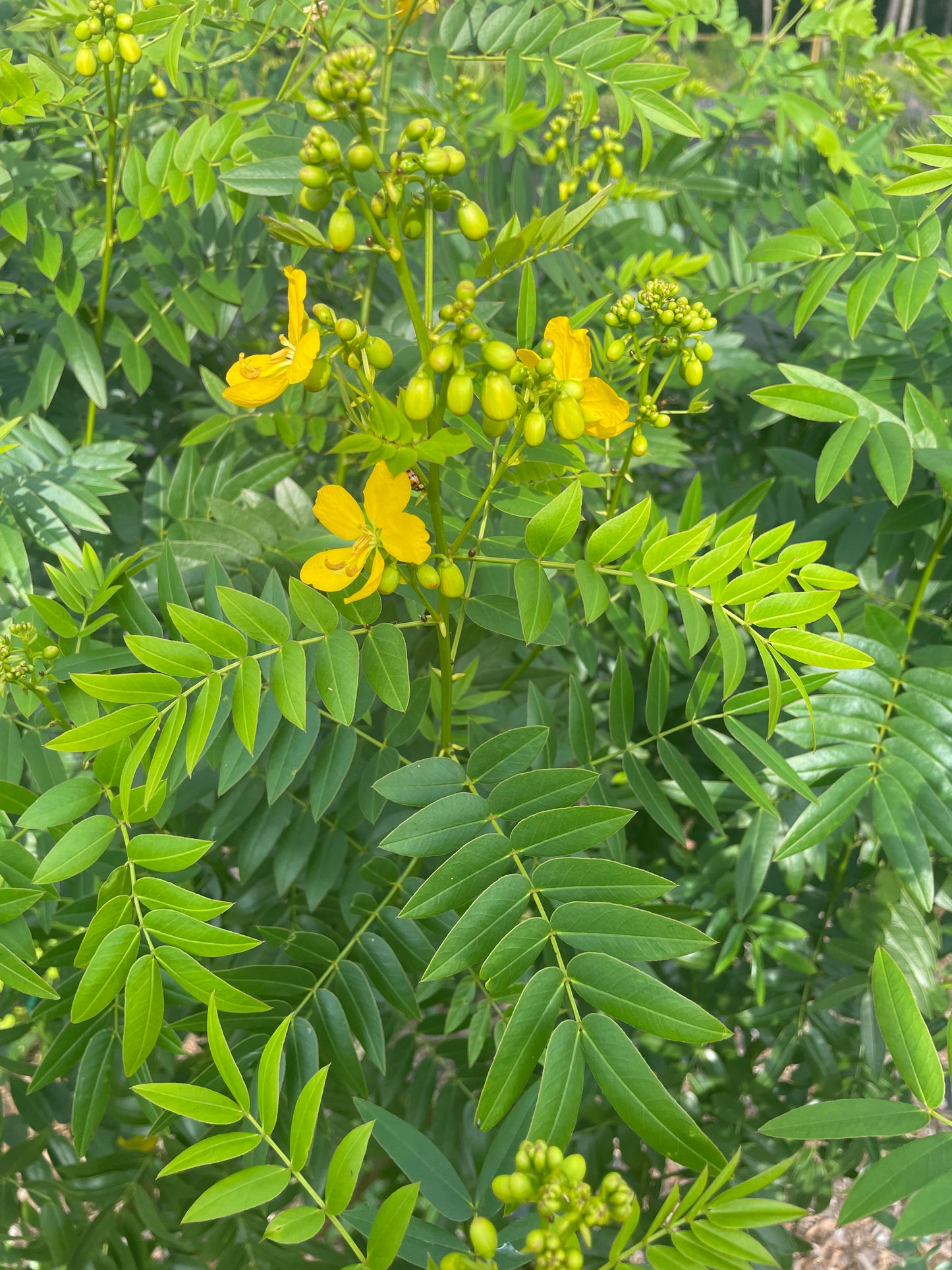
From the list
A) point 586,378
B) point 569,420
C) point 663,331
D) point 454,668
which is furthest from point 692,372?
point 454,668

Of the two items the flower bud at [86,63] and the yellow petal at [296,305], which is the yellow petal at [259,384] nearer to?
the yellow petal at [296,305]

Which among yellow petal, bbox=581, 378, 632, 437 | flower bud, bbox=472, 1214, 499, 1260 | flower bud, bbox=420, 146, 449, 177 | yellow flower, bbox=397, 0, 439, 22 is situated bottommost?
flower bud, bbox=472, 1214, 499, 1260

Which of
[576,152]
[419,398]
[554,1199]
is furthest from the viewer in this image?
[576,152]

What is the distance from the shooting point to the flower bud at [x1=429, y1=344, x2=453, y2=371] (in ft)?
2.53

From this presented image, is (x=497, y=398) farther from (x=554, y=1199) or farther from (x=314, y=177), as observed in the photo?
(x=554, y=1199)

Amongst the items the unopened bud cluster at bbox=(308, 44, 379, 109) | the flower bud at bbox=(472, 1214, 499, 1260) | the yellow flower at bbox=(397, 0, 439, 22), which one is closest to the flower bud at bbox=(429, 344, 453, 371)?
the unopened bud cluster at bbox=(308, 44, 379, 109)

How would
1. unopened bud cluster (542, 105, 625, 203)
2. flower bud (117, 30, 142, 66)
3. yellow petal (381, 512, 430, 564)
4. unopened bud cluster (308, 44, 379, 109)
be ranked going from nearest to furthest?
unopened bud cluster (308, 44, 379, 109) → yellow petal (381, 512, 430, 564) → flower bud (117, 30, 142, 66) → unopened bud cluster (542, 105, 625, 203)

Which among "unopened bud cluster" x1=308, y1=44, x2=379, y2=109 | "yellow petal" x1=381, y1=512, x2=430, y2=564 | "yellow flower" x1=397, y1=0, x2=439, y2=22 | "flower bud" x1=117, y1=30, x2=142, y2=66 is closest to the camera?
"unopened bud cluster" x1=308, y1=44, x2=379, y2=109

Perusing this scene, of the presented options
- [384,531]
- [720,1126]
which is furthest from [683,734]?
[384,531]

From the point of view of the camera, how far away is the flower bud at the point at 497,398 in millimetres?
773

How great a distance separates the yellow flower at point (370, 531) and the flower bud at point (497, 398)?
120 millimetres

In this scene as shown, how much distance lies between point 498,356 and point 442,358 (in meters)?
0.05

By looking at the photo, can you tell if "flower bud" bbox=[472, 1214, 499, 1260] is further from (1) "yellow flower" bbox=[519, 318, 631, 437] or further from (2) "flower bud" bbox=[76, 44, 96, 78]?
(2) "flower bud" bbox=[76, 44, 96, 78]

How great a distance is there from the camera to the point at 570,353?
95cm
